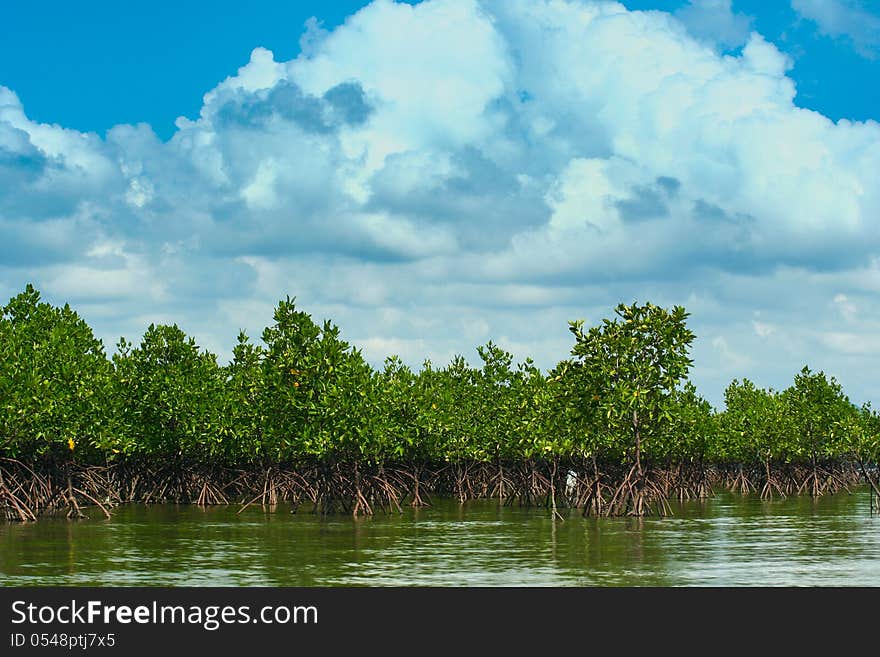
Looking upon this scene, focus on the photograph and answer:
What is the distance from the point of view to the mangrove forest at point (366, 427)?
41594mm

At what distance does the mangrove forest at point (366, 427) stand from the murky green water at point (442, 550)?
117 inches

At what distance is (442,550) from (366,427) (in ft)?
42.6

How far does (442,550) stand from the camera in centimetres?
3130

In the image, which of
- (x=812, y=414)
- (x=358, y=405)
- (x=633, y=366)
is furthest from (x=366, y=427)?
(x=812, y=414)

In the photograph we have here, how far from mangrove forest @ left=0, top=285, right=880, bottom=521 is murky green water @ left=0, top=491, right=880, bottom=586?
298 centimetres

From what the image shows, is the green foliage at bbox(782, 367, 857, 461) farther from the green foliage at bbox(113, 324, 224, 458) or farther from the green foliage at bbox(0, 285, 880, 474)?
the green foliage at bbox(113, 324, 224, 458)

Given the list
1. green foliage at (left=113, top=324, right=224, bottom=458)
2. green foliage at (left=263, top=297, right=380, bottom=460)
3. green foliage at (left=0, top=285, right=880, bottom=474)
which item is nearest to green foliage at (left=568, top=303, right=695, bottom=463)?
green foliage at (left=0, top=285, right=880, bottom=474)

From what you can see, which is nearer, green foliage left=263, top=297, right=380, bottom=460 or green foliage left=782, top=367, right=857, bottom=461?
green foliage left=263, top=297, right=380, bottom=460

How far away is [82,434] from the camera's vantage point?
1750 inches

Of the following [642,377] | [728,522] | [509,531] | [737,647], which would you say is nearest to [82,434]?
[509,531]

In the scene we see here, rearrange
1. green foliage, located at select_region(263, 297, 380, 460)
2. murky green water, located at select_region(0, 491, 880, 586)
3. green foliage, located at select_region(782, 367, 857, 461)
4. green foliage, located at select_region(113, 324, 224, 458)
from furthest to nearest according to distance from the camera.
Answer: green foliage, located at select_region(782, 367, 857, 461), green foliage, located at select_region(113, 324, 224, 458), green foliage, located at select_region(263, 297, 380, 460), murky green water, located at select_region(0, 491, 880, 586)

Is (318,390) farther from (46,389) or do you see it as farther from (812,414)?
(812,414)

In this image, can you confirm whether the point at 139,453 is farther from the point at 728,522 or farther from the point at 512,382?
the point at 728,522

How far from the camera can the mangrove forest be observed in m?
41.6
